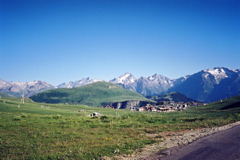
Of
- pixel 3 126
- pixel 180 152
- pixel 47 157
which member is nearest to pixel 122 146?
pixel 180 152

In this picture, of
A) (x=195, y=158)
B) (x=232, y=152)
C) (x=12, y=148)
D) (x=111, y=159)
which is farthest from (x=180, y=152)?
(x=12, y=148)

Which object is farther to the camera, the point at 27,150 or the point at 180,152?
the point at 27,150

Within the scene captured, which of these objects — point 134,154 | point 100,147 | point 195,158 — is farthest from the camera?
point 100,147

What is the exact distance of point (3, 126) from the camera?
29969 millimetres

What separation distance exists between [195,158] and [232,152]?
3.39 meters

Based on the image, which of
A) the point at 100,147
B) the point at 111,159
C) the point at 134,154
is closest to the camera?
the point at 111,159

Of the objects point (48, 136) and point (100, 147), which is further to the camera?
point (48, 136)

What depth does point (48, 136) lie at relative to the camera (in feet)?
80.5

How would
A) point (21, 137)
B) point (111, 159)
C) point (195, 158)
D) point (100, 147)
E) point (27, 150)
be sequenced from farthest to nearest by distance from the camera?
point (21, 137) < point (100, 147) < point (27, 150) < point (111, 159) < point (195, 158)

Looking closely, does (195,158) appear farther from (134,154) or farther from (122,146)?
(122,146)

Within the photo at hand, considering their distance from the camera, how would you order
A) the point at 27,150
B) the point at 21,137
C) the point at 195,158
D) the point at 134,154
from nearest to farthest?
the point at 195,158 → the point at 134,154 → the point at 27,150 → the point at 21,137

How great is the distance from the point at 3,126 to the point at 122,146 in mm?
22990

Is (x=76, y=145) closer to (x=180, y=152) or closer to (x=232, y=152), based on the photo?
(x=180, y=152)

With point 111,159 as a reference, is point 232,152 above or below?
above
